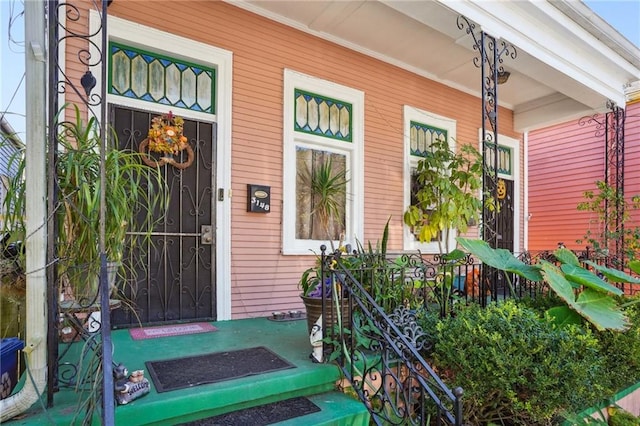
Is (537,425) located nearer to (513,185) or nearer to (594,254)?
(594,254)

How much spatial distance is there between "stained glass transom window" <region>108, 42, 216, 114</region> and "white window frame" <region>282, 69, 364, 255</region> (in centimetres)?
85

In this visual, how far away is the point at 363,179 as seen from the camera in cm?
463

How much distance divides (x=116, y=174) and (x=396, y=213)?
3.71m

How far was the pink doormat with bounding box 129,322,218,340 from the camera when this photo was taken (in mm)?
3009

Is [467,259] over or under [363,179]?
under

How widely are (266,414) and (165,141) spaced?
7.97ft

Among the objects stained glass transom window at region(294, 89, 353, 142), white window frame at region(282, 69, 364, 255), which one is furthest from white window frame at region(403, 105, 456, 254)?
stained glass transom window at region(294, 89, 353, 142)

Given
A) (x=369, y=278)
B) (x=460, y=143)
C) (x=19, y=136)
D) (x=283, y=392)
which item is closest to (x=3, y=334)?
(x=19, y=136)

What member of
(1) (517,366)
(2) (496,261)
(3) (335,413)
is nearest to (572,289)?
(2) (496,261)

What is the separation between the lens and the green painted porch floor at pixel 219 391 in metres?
1.80

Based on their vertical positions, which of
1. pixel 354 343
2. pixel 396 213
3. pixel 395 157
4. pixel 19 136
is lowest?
pixel 354 343

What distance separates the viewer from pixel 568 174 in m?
7.48

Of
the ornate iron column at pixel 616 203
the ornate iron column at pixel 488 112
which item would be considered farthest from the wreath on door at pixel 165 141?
the ornate iron column at pixel 616 203

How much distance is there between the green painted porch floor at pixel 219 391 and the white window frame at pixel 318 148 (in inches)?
51.0
